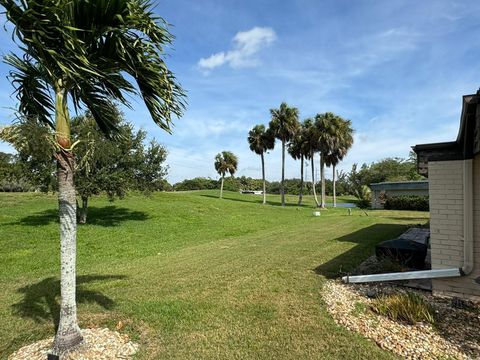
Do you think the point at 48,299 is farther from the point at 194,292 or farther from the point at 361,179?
the point at 361,179

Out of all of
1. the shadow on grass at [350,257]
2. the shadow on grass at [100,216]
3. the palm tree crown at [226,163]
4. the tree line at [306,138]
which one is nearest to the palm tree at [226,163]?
the palm tree crown at [226,163]

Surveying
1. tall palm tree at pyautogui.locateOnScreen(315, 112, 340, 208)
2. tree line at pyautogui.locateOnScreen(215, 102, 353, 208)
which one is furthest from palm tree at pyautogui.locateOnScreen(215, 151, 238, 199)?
tall palm tree at pyautogui.locateOnScreen(315, 112, 340, 208)

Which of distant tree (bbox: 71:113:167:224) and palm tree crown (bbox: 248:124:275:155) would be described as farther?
palm tree crown (bbox: 248:124:275:155)

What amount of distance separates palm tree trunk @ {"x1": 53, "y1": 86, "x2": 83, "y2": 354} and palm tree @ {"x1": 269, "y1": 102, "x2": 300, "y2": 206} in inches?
1164

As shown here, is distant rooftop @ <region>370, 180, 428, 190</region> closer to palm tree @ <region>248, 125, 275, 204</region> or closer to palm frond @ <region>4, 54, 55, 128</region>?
palm tree @ <region>248, 125, 275, 204</region>

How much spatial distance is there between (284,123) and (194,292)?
29169 millimetres

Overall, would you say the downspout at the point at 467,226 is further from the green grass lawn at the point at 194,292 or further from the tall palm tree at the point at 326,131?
the tall palm tree at the point at 326,131

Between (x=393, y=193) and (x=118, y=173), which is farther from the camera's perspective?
(x=393, y=193)

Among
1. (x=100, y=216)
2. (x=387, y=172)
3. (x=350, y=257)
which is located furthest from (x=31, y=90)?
(x=387, y=172)

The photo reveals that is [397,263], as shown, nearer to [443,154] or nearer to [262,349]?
[443,154]

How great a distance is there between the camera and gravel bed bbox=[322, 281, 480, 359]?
3.21m

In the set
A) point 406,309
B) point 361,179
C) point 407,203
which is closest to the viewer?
point 406,309

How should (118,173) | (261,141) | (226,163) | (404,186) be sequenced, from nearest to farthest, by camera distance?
(118,173) → (404,186) → (261,141) → (226,163)

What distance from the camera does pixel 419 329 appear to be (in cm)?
364
